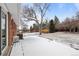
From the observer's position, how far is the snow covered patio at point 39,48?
3855mm

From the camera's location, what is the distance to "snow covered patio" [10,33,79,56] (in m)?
3.86

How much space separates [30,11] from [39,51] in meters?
0.95

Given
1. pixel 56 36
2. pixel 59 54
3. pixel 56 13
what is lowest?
pixel 59 54

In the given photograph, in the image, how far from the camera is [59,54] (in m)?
3.84

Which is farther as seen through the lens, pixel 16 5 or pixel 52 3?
pixel 52 3

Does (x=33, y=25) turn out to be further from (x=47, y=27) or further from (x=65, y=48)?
(x=65, y=48)

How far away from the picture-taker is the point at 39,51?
3879 millimetres

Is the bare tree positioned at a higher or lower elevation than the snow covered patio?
higher

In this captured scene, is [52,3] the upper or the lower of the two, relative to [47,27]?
upper

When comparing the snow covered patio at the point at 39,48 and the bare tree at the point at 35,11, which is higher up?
the bare tree at the point at 35,11

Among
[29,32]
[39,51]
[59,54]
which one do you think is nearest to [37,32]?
[29,32]

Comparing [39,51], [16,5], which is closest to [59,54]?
[39,51]

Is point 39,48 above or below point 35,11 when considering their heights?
Answer: below

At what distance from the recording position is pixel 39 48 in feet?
12.8
